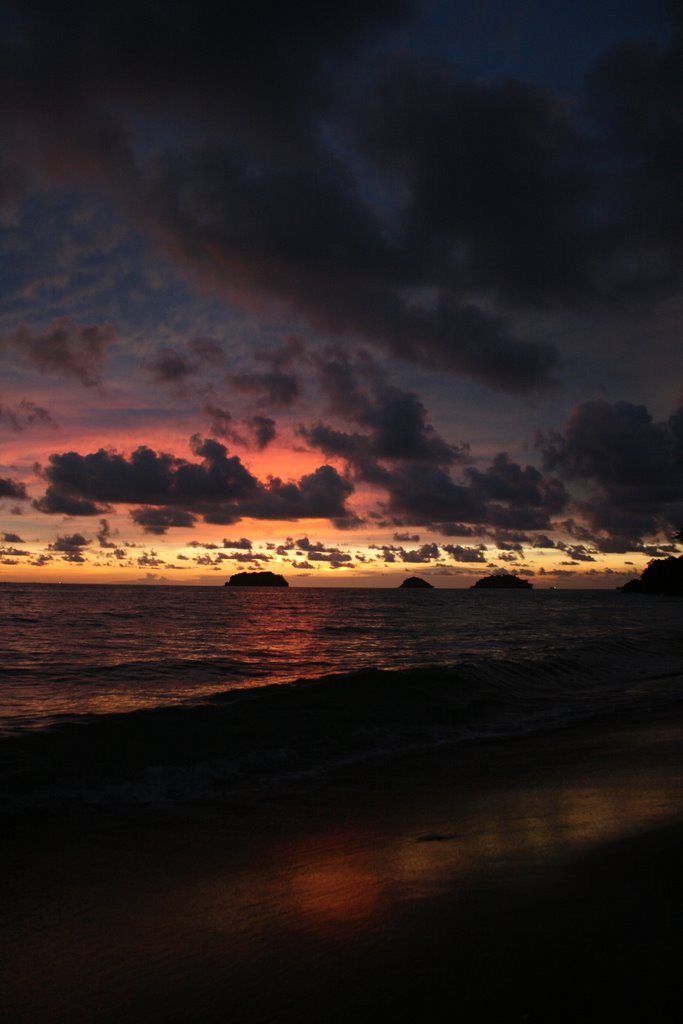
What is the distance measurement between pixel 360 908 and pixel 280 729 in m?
8.81

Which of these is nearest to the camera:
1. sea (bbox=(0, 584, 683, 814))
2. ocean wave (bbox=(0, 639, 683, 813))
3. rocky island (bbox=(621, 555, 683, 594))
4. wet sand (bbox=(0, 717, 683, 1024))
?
wet sand (bbox=(0, 717, 683, 1024))

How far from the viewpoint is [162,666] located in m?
22.9

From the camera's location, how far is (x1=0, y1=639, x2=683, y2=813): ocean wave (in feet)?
31.7

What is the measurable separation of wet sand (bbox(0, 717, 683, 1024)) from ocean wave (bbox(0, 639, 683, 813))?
1.43 metres

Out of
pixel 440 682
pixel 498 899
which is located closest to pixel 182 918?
pixel 498 899

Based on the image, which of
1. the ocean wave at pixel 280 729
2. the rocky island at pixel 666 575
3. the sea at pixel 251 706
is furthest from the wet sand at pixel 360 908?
A: the rocky island at pixel 666 575

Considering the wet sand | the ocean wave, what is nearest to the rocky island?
the ocean wave

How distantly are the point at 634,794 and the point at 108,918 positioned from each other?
550 centimetres

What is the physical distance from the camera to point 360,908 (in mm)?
4746

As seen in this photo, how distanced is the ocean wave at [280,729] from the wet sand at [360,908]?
1429 millimetres

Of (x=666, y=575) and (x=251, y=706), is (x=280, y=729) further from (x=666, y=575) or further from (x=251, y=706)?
(x=666, y=575)

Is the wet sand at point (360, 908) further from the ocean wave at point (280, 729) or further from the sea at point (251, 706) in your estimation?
the sea at point (251, 706)

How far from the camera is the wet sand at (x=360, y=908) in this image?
3.48 metres

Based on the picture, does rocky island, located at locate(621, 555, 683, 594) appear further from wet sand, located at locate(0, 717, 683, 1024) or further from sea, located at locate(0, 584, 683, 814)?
wet sand, located at locate(0, 717, 683, 1024)
